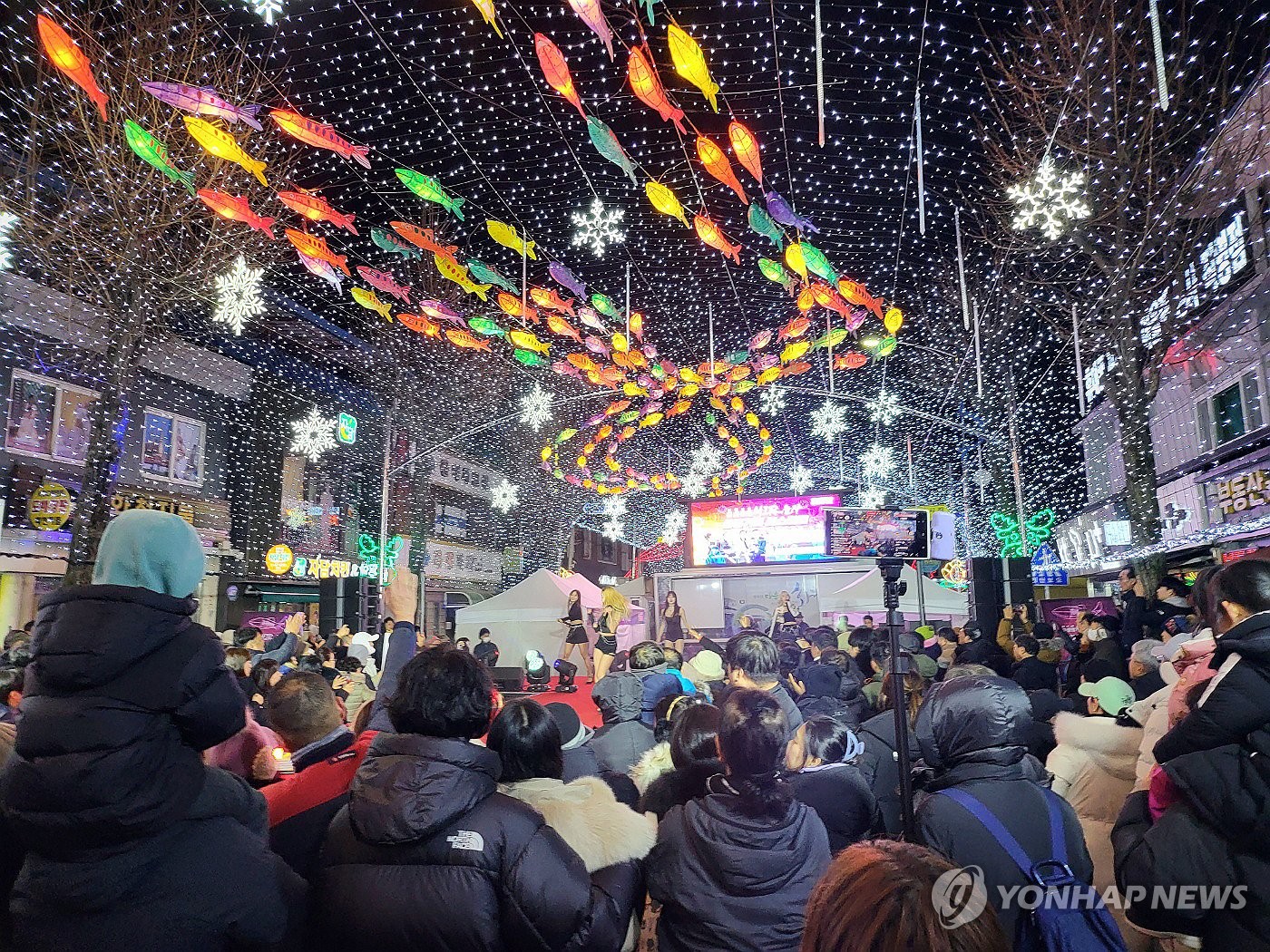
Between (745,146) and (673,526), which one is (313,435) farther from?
(673,526)

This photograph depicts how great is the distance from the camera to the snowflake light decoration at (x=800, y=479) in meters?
33.8

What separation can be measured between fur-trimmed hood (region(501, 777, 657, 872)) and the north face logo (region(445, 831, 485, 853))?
25 cm

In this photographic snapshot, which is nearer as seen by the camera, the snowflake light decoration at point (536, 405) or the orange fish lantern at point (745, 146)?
the orange fish lantern at point (745, 146)

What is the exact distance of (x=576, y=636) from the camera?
1648cm

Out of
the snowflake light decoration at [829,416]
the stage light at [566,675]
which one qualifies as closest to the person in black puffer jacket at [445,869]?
the stage light at [566,675]

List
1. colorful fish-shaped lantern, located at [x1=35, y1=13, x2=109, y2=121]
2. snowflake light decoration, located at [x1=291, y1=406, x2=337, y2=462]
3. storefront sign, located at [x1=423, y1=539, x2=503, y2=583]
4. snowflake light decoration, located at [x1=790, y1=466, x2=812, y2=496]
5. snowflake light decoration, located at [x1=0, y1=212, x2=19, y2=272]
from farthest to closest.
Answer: snowflake light decoration, located at [x1=790, y1=466, x2=812, y2=496] < storefront sign, located at [x1=423, y1=539, x2=503, y2=583] < snowflake light decoration, located at [x1=291, y1=406, x2=337, y2=462] < snowflake light decoration, located at [x1=0, y1=212, x2=19, y2=272] < colorful fish-shaped lantern, located at [x1=35, y1=13, x2=109, y2=121]

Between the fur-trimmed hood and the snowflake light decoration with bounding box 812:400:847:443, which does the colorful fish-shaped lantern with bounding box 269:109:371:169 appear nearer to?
the fur-trimmed hood

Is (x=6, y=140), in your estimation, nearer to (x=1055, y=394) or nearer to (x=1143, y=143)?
(x=1143, y=143)

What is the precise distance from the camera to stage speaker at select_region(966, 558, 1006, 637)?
13109 mm

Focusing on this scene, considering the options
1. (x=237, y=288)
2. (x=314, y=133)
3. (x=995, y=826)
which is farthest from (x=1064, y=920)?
(x=237, y=288)

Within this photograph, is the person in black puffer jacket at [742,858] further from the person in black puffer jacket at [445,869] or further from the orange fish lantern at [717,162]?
the orange fish lantern at [717,162]

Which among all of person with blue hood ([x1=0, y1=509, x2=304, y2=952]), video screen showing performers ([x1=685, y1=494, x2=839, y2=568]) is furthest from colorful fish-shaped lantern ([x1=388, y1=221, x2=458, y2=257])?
video screen showing performers ([x1=685, y1=494, x2=839, y2=568])

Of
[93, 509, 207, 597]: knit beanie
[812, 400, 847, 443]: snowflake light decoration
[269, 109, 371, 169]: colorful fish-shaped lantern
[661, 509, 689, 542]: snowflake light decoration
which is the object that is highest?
[812, 400, 847, 443]: snowflake light decoration

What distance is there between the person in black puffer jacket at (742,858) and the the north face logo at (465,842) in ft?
2.04
